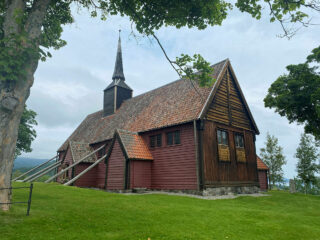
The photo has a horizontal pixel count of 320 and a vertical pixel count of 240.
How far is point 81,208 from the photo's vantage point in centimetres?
970

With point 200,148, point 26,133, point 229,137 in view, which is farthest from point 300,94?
point 26,133

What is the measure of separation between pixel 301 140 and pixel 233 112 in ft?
110

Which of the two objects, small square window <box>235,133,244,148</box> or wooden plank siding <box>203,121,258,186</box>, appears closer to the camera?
wooden plank siding <box>203,121,258,186</box>

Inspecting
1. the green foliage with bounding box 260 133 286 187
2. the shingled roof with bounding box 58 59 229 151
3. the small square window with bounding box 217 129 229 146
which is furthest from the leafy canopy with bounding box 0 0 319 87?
the green foliage with bounding box 260 133 286 187

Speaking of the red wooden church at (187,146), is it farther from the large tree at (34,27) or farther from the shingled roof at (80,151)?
the large tree at (34,27)

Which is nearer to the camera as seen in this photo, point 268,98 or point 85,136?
point 268,98

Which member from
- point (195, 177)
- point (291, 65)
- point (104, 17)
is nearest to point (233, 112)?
point (195, 177)

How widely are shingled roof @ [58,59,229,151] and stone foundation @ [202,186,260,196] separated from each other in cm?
557

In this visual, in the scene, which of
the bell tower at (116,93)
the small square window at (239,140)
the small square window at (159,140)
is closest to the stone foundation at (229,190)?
the small square window at (239,140)

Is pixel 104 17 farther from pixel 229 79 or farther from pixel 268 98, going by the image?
pixel 268 98

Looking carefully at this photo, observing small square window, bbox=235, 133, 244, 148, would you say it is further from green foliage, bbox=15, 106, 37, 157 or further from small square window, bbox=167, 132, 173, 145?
green foliage, bbox=15, 106, 37, 157

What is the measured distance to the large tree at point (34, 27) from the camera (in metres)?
8.29

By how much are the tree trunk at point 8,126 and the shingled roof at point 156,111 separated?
33.1 ft

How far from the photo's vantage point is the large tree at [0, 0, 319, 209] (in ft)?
27.2
